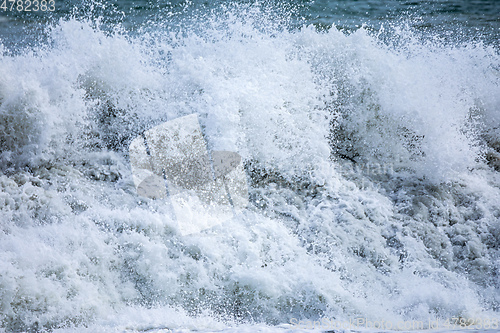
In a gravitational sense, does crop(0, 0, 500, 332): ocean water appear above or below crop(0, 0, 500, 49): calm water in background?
below

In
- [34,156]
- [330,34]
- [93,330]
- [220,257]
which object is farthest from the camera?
[330,34]

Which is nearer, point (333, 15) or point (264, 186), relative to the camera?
point (264, 186)

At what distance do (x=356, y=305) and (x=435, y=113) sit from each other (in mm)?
2321

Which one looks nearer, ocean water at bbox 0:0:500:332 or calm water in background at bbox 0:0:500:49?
ocean water at bbox 0:0:500:332

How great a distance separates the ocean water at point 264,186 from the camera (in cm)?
206

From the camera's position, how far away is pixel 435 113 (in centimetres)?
358

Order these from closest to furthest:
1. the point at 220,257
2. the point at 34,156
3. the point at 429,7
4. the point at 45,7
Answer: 1. the point at 220,257
2. the point at 34,156
3. the point at 45,7
4. the point at 429,7

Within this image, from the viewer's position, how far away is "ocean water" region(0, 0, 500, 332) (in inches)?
81.1

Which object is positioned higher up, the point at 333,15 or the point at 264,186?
the point at 333,15

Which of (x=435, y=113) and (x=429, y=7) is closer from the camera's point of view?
(x=435, y=113)

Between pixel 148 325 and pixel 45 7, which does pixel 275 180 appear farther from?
pixel 45 7

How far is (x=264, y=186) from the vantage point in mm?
3139

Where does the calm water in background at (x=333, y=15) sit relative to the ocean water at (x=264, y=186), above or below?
above

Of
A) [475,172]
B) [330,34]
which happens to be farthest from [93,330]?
[330,34]
